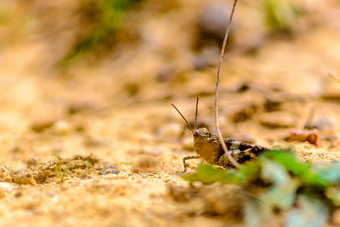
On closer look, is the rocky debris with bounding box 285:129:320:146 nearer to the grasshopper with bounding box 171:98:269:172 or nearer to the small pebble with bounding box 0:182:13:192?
the grasshopper with bounding box 171:98:269:172

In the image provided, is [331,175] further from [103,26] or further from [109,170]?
[103,26]

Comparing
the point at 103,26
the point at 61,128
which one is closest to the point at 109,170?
the point at 61,128

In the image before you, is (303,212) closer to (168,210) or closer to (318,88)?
(168,210)

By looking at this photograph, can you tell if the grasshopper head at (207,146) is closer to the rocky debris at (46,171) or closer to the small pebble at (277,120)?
the rocky debris at (46,171)

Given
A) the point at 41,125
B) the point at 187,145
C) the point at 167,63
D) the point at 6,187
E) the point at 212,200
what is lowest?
the point at 41,125

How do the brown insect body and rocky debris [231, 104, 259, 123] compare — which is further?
rocky debris [231, 104, 259, 123]

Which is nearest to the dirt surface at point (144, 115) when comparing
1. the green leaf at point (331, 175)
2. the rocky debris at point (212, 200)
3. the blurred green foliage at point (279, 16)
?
the rocky debris at point (212, 200)

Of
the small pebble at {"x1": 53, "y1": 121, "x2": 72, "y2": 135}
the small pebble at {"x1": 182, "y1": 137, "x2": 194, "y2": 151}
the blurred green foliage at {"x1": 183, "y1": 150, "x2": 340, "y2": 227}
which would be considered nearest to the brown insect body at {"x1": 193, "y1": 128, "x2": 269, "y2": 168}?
the blurred green foliage at {"x1": 183, "y1": 150, "x2": 340, "y2": 227}
